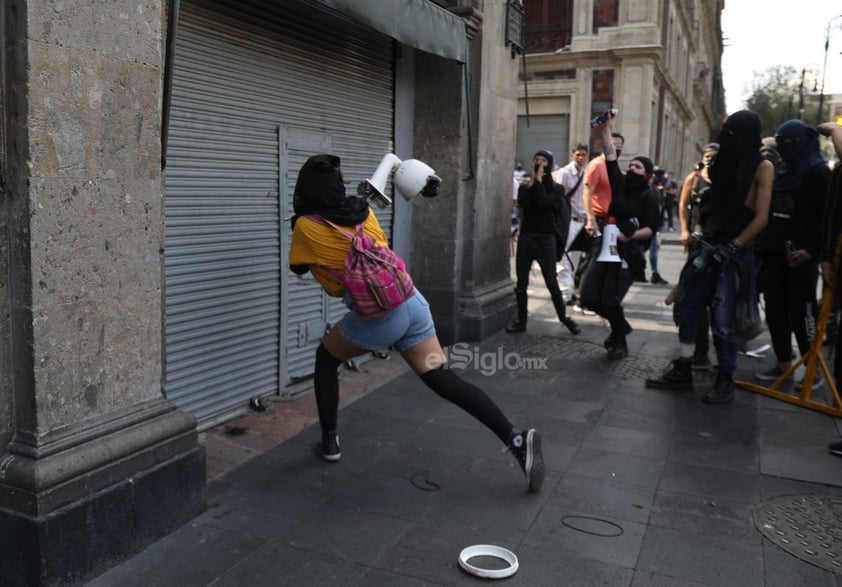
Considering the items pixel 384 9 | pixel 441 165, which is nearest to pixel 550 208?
pixel 441 165

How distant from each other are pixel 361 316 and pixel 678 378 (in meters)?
3.24

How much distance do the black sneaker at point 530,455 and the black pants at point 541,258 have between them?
13.2ft

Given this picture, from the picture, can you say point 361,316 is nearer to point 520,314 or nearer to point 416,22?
point 416,22

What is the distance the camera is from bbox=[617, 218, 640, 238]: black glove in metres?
6.75

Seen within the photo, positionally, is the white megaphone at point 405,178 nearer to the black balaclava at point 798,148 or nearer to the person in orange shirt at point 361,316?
the person in orange shirt at point 361,316

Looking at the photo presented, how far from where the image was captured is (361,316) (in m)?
3.84

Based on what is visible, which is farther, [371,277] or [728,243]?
[728,243]

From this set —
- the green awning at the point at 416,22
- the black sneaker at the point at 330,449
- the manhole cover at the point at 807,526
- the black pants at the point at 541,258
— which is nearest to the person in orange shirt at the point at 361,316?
the black sneaker at the point at 330,449

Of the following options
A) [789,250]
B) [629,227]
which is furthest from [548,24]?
[789,250]

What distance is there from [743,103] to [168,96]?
58879 mm

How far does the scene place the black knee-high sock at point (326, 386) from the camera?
4242mm

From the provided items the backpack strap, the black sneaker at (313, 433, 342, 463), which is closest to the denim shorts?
the backpack strap

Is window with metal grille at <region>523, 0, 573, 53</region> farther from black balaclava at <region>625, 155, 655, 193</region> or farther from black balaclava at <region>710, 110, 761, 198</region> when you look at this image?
black balaclava at <region>710, 110, 761, 198</region>

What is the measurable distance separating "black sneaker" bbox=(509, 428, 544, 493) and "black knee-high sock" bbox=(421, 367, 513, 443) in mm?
63
